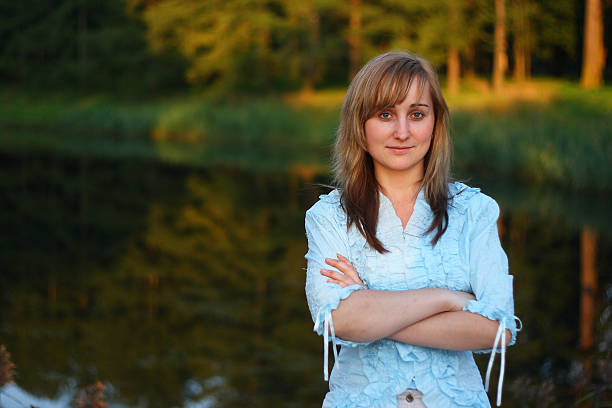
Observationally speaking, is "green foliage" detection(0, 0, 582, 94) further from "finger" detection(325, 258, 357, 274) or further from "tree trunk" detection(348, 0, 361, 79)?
"finger" detection(325, 258, 357, 274)

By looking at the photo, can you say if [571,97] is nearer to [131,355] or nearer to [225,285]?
[225,285]

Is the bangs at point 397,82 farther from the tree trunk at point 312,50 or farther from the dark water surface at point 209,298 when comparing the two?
the tree trunk at point 312,50

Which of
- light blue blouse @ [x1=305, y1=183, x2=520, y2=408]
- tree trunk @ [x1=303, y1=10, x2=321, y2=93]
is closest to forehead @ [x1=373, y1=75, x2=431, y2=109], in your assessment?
light blue blouse @ [x1=305, y1=183, x2=520, y2=408]

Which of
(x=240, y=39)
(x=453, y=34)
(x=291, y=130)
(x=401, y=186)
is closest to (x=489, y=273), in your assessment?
(x=401, y=186)

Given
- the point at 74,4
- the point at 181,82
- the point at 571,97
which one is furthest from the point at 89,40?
the point at 571,97

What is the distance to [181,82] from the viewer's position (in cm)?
4128

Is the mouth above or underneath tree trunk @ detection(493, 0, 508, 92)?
underneath

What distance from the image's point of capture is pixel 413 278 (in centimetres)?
199

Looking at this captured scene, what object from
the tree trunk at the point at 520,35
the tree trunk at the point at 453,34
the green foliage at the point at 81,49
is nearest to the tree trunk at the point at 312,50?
the tree trunk at the point at 453,34

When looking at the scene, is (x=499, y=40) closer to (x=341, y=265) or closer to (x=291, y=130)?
(x=291, y=130)

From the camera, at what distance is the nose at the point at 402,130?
1.96 meters

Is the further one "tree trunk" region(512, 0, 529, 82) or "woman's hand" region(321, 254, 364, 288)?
"tree trunk" region(512, 0, 529, 82)

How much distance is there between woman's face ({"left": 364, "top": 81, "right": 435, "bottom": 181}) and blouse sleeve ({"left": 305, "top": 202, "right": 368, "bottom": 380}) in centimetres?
20

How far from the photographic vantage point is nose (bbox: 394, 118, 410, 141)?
6.43 ft
